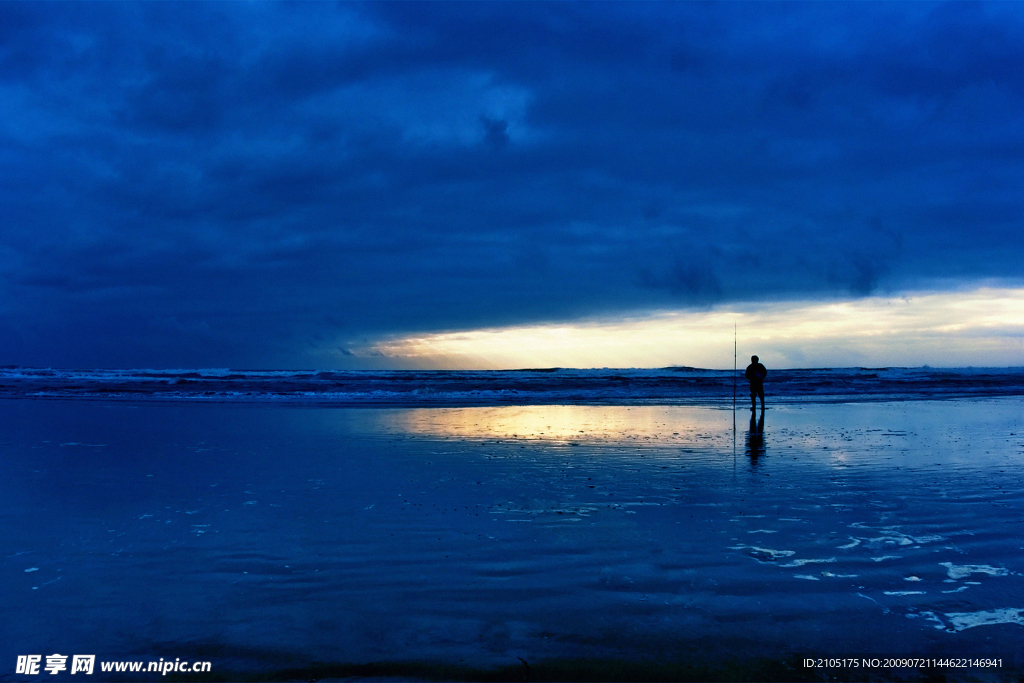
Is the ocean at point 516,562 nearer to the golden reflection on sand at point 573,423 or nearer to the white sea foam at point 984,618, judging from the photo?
the white sea foam at point 984,618

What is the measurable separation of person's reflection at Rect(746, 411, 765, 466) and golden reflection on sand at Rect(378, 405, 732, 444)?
773 millimetres

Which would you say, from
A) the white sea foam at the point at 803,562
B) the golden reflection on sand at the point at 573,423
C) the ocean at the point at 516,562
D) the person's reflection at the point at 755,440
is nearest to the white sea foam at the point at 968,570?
the ocean at the point at 516,562

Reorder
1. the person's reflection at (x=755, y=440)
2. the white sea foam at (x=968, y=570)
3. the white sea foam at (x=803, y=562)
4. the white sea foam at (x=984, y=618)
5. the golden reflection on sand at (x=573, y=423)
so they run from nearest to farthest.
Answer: the white sea foam at (x=984, y=618), the white sea foam at (x=968, y=570), the white sea foam at (x=803, y=562), the person's reflection at (x=755, y=440), the golden reflection on sand at (x=573, y=423)

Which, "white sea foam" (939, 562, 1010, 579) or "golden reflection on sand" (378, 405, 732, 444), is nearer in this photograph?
"white sea foam" (939, 562, 1010, 579)

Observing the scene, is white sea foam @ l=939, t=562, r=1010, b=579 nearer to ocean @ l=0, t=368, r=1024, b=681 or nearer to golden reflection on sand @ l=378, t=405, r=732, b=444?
ocean @ l=0, t=368, r=1024, b=681

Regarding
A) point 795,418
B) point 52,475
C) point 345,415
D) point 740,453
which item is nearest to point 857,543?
point 740,453

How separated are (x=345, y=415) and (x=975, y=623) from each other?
68.7 feet

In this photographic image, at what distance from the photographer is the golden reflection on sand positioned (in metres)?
16.8

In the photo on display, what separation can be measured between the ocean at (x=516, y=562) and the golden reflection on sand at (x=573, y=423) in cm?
254

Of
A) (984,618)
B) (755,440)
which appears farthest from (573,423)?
(984,618)

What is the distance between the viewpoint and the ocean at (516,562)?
4.64 metres

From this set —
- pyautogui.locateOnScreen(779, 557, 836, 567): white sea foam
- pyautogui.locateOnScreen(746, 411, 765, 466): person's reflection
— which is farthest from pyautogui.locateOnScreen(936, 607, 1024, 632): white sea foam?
pyautogui.locateOnScreen(746, 411, 765, 466): person's reflection

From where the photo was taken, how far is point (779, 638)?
4781 millimetres

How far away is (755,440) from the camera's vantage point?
51.9ft
